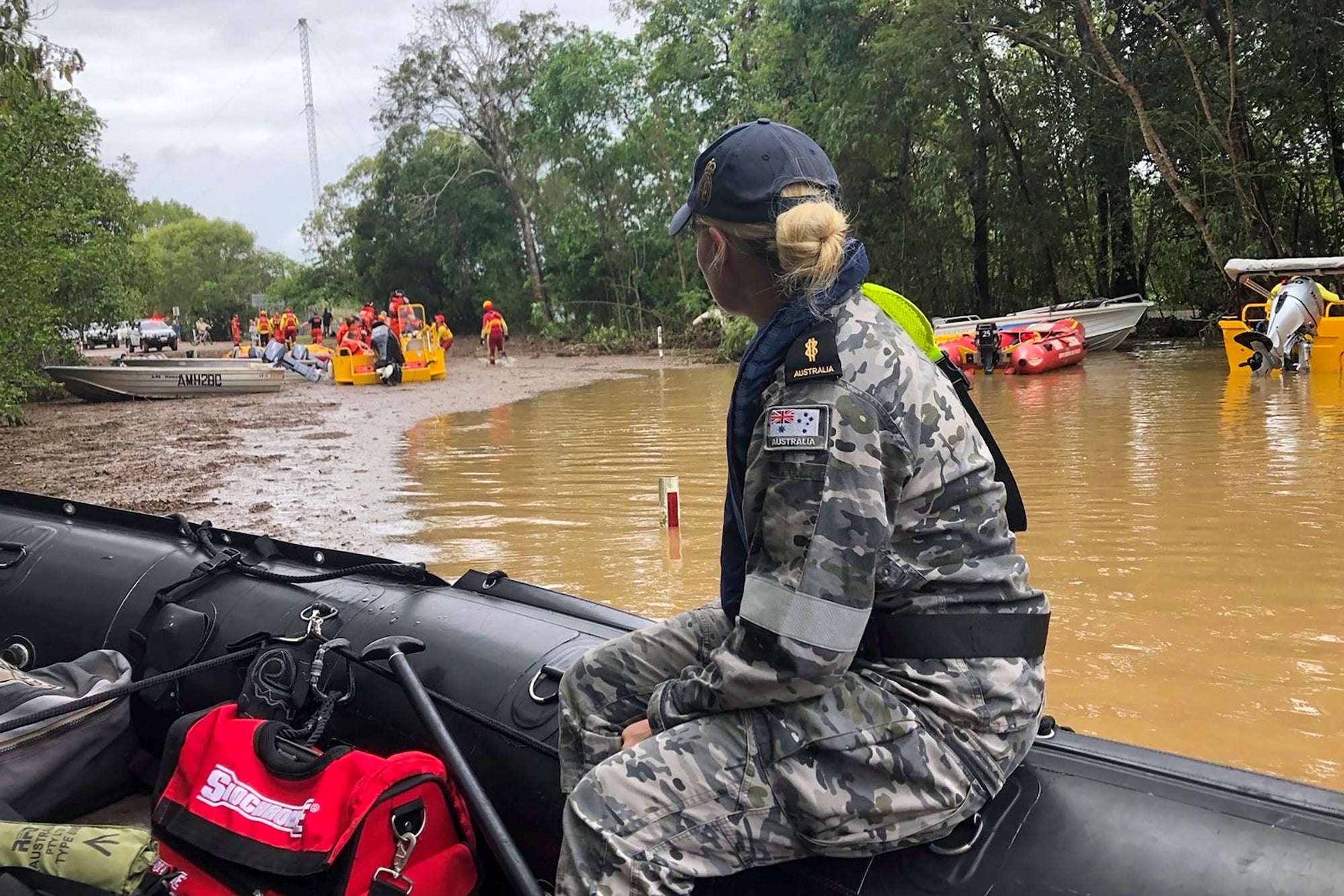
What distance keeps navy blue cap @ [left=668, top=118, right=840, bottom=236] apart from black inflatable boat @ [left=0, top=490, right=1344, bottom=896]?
1.00 meters

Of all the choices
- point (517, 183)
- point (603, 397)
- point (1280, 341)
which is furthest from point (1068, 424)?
point (517, 183)

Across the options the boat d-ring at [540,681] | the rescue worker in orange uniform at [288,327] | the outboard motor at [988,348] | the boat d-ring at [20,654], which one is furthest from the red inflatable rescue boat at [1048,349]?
the rescue worker in orange uniform at [288,327]

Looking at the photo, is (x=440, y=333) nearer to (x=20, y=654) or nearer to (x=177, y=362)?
(x=177, y=362)

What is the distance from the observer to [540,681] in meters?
2.33

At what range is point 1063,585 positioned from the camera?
5.21 meters

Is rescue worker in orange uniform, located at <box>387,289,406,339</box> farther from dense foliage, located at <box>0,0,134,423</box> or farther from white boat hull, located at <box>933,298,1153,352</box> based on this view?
white boat hull, located at <box>933,298,1153,352</box>

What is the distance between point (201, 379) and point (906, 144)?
15.1m

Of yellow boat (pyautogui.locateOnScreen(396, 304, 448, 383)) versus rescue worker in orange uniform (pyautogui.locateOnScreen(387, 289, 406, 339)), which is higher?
rescue worker in orange uniform (pyautogui.locateOnScreen(387, 289, 406, 339))

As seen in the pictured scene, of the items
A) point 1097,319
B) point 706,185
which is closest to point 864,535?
point 706,185

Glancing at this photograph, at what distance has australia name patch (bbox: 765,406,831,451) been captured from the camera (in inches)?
61.9

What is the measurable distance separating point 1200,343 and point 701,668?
2191cm

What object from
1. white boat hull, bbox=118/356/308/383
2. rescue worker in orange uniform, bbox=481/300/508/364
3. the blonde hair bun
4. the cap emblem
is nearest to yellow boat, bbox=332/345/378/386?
white boat hull, bbox=118/356/308/383

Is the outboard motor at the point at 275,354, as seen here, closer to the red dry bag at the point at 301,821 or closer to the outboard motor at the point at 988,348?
the outboard motor at the point at 988,348

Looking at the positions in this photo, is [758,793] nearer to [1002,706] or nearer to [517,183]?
[1002,706]
